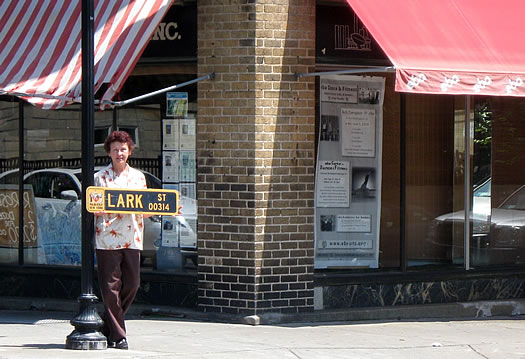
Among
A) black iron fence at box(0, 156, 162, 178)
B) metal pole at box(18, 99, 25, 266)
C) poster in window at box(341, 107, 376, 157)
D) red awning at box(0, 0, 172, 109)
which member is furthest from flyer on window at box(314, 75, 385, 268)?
metal pole at box(18, 99, 25, 266)

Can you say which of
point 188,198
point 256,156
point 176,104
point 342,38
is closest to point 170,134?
point 176,104

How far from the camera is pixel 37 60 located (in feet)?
33.1

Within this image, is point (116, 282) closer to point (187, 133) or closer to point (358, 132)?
point (187, 133)

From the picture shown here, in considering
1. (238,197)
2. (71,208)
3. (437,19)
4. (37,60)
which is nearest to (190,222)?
(238,197)

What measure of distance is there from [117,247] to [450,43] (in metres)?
4.20

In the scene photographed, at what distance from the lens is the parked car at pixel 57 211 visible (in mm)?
11648

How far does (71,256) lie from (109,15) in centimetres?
311

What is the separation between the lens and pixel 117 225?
8.41 m

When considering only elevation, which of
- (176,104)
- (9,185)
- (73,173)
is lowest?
(9,185)

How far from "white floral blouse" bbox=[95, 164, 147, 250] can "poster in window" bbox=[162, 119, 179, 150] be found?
2.54 metres

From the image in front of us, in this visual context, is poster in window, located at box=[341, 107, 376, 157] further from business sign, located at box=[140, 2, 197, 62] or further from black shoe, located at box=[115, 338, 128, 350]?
black shoe, located at box=[115, 338, 128, 350]

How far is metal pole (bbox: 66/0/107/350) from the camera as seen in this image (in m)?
8.37

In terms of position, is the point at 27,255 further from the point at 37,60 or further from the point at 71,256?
the point at 37,60

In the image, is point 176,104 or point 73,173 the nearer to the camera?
point 176,104
